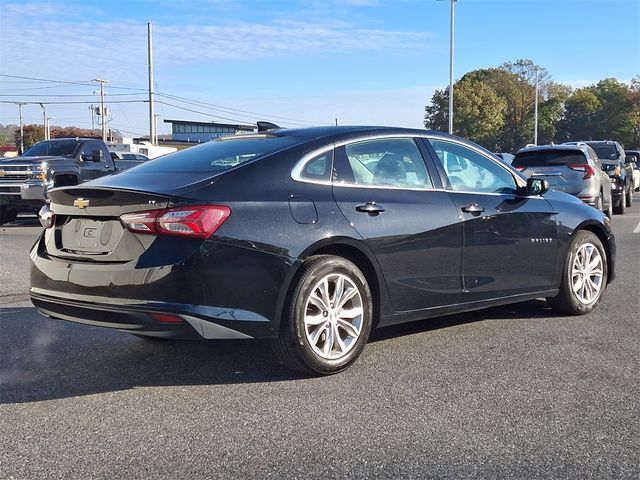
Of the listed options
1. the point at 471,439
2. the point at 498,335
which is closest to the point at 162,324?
the point at 471,439

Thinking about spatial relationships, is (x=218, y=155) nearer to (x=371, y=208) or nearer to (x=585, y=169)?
(x=371, y=208)

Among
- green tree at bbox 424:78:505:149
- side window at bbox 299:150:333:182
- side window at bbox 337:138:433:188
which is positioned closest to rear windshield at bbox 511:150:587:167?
side window at bbox 337:138:433:188

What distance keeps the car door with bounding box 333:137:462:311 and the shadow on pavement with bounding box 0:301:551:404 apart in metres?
0.72

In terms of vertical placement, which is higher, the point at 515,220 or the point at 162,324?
the point at 515,220

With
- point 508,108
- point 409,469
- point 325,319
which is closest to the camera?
point 409,469

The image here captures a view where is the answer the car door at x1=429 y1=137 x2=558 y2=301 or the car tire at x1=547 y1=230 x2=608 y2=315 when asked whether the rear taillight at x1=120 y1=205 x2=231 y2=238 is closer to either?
the car door at x1=429 y1=137 x2=558 y2=301

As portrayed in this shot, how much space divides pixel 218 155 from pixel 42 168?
449 inches

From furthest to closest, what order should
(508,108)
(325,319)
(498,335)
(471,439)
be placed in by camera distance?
(508,108) → (498,335) → (325,319) → (471,439)

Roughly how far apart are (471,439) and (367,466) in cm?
61

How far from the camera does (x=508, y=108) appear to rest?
75.0 meters

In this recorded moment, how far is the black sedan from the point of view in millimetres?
3963

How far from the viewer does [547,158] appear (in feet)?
45.2

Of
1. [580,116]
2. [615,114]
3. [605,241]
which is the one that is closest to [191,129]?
[580,116]

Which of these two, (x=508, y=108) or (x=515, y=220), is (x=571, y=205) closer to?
(x=515, y=220)
